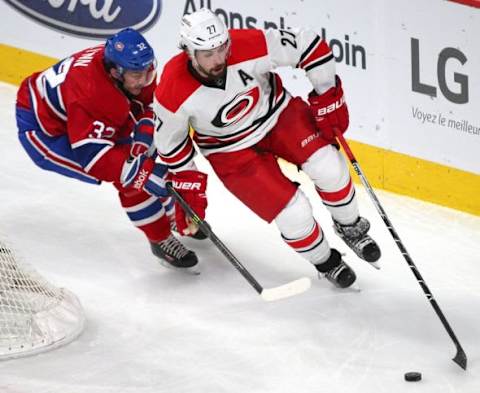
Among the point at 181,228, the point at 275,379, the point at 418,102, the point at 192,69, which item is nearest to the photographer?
the point at 275,379

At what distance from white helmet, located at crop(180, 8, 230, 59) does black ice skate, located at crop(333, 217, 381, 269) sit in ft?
2.96

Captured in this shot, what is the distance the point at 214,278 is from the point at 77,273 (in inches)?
21.4

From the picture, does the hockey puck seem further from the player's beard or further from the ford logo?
the ford logo

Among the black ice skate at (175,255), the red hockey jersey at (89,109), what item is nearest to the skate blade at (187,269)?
the black ice skate at (175,255)

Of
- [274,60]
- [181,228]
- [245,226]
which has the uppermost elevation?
[274,60]

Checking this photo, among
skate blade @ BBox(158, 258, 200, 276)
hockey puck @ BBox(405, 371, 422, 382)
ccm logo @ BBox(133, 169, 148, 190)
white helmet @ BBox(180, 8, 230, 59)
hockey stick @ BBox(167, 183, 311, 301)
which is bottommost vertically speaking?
skate blade @ BBox(158, 258, 200, 276)

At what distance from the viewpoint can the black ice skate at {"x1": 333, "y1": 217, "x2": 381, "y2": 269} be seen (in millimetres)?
5078

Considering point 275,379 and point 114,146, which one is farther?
point 114,146

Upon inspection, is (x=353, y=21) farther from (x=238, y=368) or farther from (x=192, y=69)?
(x=238, y=368)

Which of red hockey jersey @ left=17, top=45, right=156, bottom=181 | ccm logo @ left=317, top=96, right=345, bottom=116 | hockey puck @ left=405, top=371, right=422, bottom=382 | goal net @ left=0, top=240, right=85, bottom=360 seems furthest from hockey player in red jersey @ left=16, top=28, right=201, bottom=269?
hockey puck @ left=405, top=371, right=422, bottom=382

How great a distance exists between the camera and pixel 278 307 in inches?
200

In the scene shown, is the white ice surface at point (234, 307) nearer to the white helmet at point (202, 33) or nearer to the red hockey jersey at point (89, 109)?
the red hockey jersey at point (89, 109)

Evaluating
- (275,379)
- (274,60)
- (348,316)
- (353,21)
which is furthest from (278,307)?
(353,21)

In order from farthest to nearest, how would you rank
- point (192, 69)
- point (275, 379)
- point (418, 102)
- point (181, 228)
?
point (418, 102), point (181, 228), point (192, 69), point (275, 379)
